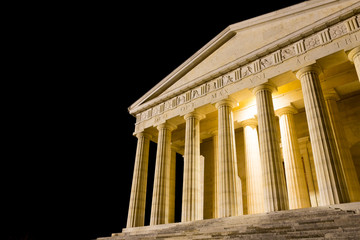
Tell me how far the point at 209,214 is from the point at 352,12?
26.5 metres

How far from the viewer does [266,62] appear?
24.2 meters

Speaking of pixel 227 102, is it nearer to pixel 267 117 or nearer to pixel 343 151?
pixel 267 117

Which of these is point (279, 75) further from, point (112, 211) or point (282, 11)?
point (112, 211)

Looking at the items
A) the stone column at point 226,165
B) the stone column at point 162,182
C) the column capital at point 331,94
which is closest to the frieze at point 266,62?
the stone column at point 226,165

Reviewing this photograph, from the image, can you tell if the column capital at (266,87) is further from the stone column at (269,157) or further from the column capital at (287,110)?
the column capital at (287,110)

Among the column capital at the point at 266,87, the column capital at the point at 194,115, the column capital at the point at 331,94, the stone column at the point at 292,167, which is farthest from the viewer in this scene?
the column capital at the point at 194,115

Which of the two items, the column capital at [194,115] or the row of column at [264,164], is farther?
the column capital at [194,115]

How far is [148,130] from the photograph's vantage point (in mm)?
33531

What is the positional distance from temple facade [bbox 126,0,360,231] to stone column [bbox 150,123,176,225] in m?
0.11

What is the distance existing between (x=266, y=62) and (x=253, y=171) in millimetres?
11520

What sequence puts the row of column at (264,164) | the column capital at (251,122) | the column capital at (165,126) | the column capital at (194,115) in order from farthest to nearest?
the column capital at (165,126)
the column capital at (251,122)
the column capital at (194,115)
the row of column at (264,164)

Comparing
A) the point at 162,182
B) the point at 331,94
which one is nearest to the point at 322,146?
the point at 331,94

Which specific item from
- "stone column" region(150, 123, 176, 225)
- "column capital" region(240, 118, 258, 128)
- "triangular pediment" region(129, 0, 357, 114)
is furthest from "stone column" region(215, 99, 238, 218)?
"stone column" region(150, 123, 176, 225)

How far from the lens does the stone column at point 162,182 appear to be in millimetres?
27202
